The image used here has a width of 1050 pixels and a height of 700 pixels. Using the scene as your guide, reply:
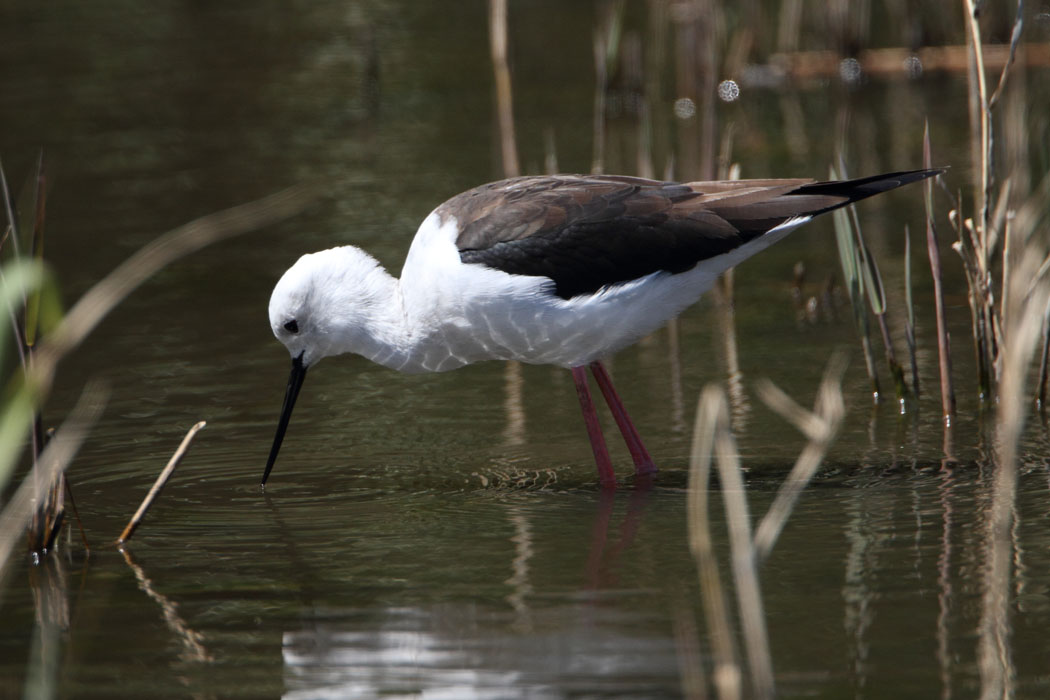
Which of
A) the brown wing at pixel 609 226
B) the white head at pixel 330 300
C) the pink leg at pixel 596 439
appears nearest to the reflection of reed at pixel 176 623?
the white head at pixel 330 300

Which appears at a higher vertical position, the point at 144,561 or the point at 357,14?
the point at 357,14

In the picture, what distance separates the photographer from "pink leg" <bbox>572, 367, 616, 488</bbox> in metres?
5.56

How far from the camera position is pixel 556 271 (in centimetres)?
548

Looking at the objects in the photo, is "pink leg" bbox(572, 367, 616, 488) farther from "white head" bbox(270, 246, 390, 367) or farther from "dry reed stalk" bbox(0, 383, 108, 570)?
"dry reed stalk" bbox(0, 383, 108, 570)

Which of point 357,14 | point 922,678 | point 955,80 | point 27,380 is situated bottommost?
point 922,678

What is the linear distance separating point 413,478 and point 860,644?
2.25 meters

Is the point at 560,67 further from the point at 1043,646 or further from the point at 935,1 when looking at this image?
the point at 1043,646

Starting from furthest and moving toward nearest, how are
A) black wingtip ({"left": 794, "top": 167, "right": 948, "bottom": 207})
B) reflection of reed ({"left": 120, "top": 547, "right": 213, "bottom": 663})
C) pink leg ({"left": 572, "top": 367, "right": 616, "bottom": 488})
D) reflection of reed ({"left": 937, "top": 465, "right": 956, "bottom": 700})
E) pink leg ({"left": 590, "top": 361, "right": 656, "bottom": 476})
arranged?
1. pink leg ({"left": 590, "top": 361, "right": 656, "bottom": 476})
2. pink leg ({"left": 572, "top": 367, "right": 616, "bottom": 488})
3. black wingtip ({"left": 794, "top": 167, "right": 948, "bottom": 207})
4. reflection of reed ({"left": 120, "top": 547, "right": 213, "bottom": 663})
5. reflection of reed ({"left": 937, "top": 465, "right": 956, "bottom": 700})

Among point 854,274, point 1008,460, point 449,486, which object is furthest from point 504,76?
point 1008,460

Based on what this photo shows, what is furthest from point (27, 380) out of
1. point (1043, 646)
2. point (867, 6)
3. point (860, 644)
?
point (867, 6)

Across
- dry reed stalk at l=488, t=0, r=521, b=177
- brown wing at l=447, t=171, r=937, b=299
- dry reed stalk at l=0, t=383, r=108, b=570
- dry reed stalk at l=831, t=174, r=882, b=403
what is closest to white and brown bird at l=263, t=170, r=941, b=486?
brown wing at l=447, t=171, r=937, b=299

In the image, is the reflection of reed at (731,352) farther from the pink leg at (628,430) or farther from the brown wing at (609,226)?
the brown wing at (609,226)

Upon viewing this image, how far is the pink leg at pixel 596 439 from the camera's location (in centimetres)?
556

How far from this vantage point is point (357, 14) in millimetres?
15617
